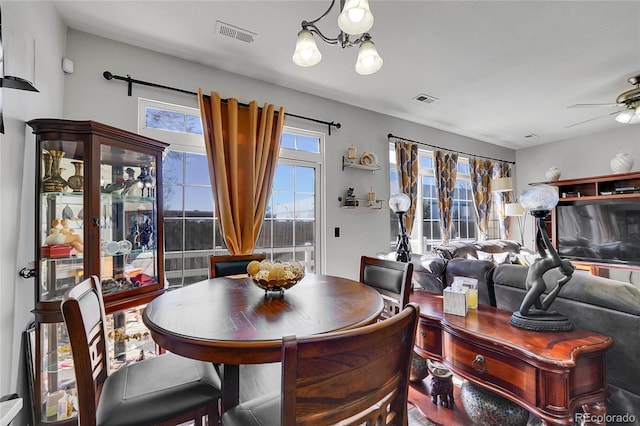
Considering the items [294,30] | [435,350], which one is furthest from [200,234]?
[435,350]

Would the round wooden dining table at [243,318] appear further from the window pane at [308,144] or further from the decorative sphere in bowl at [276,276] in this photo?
the window pane at [308,144]

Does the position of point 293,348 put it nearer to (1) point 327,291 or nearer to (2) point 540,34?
(1) point 327,291

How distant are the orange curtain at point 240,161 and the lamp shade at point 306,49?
4.10 feet

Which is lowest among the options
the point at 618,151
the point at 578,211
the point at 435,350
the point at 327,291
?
the point at 435,350

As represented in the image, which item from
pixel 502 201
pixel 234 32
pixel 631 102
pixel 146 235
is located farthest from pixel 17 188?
pixel 502 201

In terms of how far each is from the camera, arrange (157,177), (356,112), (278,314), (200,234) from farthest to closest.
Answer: (356,112), (200,234), (157,177), (278,314)

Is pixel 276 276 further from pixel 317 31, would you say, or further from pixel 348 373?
pixel 317 31

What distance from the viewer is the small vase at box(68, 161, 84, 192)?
1.79 meters

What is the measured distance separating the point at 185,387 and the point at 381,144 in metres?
3.62

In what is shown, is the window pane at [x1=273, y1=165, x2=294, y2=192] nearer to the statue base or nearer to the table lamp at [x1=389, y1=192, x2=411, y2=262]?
the table lamp at [x1=389, y1=192, x2=411, y2=262]

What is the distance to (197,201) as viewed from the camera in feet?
9.14

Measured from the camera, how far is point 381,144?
4.02 meters

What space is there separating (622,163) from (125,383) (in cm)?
628

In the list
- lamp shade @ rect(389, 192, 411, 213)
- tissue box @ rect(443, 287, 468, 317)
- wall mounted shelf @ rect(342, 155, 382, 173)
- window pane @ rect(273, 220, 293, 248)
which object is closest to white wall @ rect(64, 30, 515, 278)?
wall mounted shelf @ rect(342, 155, 382, 173)
